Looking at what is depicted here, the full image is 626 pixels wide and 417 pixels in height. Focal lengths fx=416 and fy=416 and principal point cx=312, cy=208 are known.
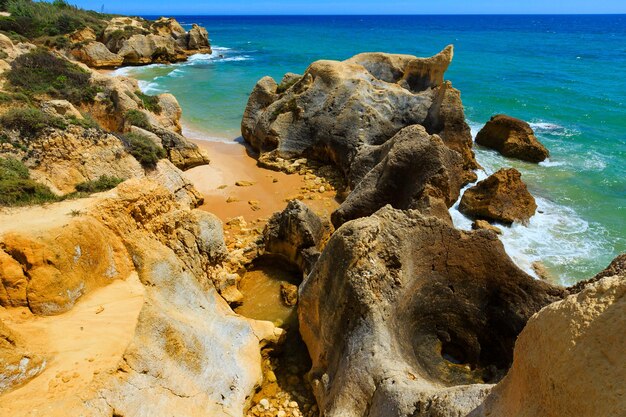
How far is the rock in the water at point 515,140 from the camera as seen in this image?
2239 cm

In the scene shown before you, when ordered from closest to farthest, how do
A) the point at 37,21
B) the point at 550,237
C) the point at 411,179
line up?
the point at 411,179 < the point at 550,237 < the point at 37,21

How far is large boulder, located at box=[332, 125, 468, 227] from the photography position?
1164cm

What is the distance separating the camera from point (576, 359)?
345 centimetres

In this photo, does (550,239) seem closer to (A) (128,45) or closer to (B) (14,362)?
(B) (14,362)

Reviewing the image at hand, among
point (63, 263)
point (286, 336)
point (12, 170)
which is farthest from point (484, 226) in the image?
point (12, 170)

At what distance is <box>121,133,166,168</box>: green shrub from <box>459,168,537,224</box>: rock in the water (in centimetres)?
1169

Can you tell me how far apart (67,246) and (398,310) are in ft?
19.2

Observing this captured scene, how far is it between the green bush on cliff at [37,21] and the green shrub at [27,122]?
34.3m

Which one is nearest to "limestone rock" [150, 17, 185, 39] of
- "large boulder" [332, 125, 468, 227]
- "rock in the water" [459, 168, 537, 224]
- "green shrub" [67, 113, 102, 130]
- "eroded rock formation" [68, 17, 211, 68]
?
"eroded rock formation" [68, 17, 211, 68]

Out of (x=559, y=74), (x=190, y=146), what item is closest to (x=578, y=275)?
(x=190, y=146)

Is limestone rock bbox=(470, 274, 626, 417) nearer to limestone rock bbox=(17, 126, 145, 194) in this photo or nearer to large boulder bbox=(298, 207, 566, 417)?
large boulder bbox=(298, 207, 566, 417)

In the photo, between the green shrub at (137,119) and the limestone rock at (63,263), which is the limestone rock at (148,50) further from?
the limestone rock at (63,263)

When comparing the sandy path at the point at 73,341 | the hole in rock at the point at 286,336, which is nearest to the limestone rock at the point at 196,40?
the hole in rock at the point at 286,336

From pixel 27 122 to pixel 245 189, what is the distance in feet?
26.2
